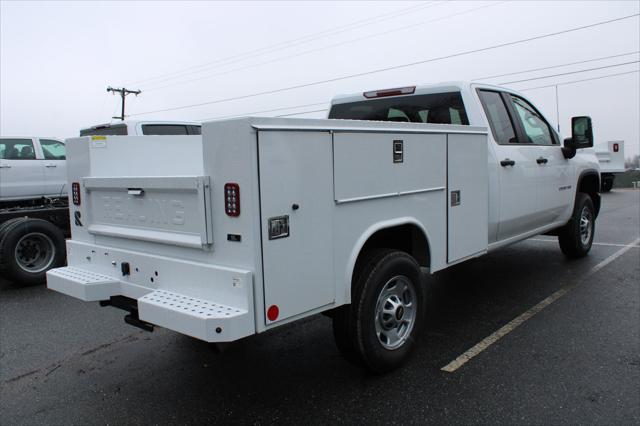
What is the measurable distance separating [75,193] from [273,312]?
2165mm

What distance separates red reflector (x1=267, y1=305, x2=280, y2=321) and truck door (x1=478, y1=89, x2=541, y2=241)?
281cm

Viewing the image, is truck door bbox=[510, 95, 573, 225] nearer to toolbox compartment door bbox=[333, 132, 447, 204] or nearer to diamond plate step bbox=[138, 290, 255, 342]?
toolbox compartment door bbox=[333, 132, 447, 204]

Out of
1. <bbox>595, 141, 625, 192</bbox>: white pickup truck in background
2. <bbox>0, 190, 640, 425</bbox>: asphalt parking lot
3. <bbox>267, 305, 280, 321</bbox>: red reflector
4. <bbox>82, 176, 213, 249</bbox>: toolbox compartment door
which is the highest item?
<bbox>595, 141, 625, 192</bbox>: white pickup truck in background

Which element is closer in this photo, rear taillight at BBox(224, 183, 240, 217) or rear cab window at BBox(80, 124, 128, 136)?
rear taillight at BBox(224, 183, 240, 217)

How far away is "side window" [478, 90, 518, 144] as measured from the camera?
523 centimetres

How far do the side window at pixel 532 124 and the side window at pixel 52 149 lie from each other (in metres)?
8.23

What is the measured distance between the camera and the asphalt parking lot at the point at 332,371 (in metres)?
3.42

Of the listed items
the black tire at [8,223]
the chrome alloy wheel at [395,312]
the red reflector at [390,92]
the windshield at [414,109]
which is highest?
the red reflector at [390,92]

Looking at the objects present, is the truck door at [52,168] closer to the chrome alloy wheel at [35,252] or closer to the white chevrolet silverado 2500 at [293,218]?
the chrome alloy wheel at [35,252]

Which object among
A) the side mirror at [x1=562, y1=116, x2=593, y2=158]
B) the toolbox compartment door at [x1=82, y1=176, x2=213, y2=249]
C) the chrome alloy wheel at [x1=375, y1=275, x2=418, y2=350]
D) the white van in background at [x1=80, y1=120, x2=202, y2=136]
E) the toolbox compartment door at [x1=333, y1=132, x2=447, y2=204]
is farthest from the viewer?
the white van in background at [x1=80, y1=120, x2=202, y2=136]

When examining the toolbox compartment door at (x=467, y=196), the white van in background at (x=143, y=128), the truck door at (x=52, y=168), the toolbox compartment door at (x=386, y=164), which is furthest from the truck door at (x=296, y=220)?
the truck door at (x=52, y=168)

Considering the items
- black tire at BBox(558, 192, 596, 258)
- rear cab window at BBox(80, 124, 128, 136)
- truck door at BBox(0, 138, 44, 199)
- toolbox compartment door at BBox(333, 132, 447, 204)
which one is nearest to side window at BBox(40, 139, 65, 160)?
truck door at BBox(0, 138, 44, 199)

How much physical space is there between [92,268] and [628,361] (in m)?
4.05

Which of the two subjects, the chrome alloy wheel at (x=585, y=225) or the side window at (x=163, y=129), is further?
the side window at (x=163, y=129)
